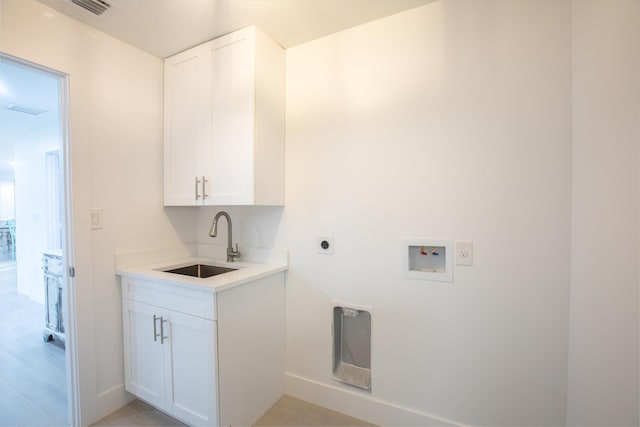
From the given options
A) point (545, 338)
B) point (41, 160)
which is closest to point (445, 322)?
point (545, 338)

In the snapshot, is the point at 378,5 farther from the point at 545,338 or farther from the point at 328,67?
the point at 545,338

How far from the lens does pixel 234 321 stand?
1478 millimetres

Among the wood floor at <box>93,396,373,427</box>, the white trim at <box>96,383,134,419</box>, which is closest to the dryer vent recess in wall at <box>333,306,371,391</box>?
the wood floor at <box>93,396,373,427</box>

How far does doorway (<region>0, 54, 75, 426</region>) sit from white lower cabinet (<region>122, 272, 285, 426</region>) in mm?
374

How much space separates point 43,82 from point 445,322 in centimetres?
343

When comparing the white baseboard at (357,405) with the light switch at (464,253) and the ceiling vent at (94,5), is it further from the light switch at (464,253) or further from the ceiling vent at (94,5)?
the ceiling vent at (94,5)

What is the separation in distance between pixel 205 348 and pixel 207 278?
0.35 m

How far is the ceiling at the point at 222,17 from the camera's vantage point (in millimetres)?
1442

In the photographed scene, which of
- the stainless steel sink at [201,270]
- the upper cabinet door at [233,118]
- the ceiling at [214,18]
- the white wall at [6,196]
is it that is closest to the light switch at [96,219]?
the stainless steel sink at [201,270]

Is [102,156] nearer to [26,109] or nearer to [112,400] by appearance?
[112,400]

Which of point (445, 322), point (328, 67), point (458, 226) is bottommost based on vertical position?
point (445, 322)

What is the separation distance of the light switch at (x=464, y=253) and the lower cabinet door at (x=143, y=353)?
1.69 metres

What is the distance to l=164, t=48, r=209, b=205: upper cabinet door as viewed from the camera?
180cm

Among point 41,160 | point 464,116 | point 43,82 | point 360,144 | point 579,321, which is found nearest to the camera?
point 579,321
